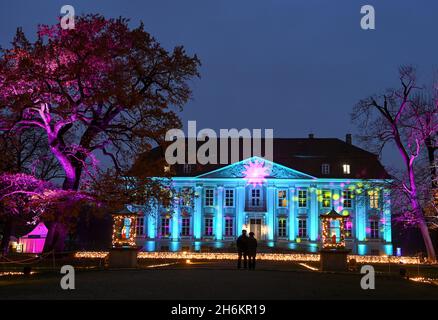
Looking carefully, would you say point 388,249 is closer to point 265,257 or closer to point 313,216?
point 313,216

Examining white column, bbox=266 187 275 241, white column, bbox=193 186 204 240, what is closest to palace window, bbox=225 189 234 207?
white column, bbox=193 186 204 240

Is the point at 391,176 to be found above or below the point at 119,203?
above

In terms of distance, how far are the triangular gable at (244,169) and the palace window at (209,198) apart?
5.12 ft

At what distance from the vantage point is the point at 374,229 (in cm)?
5631

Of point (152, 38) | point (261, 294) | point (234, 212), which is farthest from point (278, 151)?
point (261, 294)

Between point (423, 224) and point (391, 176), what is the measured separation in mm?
3445

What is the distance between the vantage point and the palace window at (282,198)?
57.1m

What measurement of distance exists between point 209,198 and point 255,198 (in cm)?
453

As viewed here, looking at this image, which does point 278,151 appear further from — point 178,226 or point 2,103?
point 2,103

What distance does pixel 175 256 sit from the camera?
3909 cm

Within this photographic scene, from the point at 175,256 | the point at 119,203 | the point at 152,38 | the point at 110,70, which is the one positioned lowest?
the point at 175,256

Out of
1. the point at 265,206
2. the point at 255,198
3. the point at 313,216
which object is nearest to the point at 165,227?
the point at 255,198
